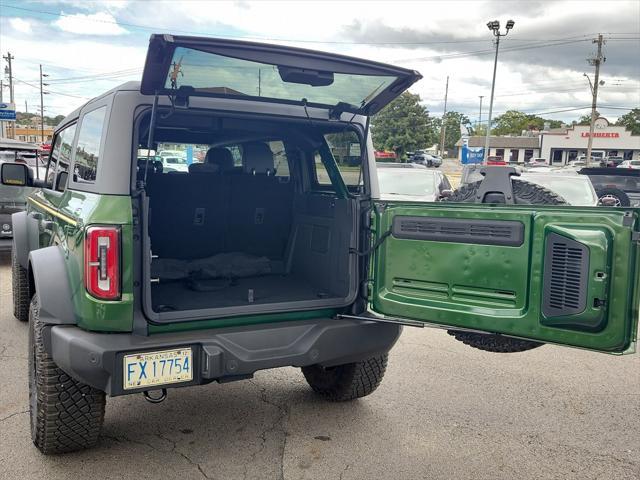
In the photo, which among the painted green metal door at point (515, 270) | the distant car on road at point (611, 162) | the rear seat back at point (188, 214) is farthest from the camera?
the distant car on road at point (611, 162)

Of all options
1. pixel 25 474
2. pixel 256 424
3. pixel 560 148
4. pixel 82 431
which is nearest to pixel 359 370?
pixel 256 424

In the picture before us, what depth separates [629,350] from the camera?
8.35 feet

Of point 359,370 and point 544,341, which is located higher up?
point 544,341

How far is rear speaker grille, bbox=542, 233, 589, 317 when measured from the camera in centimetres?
258

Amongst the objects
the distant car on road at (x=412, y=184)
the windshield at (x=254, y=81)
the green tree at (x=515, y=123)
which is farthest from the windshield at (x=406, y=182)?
the green tree at (x=515, y=123)

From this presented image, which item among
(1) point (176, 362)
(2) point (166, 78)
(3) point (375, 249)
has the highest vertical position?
(2) point (166, 78)

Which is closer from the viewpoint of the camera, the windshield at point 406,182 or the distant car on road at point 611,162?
the windshield at point 406,182

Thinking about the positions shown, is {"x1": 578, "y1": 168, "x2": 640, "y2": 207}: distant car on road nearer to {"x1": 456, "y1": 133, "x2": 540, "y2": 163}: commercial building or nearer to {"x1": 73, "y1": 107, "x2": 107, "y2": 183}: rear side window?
{"x1": 73, "y1": 107, "x2": 107, "y2": 183}: rear side window

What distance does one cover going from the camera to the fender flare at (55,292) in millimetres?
2842

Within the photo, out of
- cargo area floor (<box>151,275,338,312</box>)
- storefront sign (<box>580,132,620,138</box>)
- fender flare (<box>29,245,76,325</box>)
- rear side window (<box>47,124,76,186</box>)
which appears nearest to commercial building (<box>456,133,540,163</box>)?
storefront sign (<box>580,132,620,138</box>)

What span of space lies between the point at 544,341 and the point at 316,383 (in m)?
1.91

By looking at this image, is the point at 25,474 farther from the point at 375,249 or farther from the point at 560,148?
the point at 560,148

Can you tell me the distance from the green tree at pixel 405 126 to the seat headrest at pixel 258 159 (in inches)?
1966

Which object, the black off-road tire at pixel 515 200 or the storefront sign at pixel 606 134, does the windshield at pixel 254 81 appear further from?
the storefront sign at pixel 606 134
